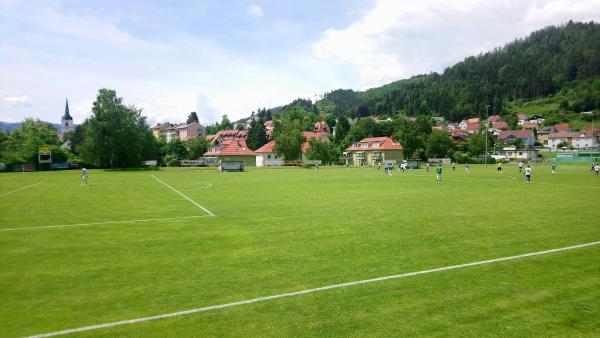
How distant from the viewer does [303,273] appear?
8.70 m

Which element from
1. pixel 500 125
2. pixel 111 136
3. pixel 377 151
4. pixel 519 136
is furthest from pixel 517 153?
pixel 111 136

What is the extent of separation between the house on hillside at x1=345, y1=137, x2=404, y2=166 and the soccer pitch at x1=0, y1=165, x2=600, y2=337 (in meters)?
88.3

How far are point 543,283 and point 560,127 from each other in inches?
7122

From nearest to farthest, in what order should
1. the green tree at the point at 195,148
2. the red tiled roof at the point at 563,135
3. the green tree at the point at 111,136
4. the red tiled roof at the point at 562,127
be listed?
the green tree at the point at 111,136 < the green tree at the point at 195,148 < the red tiled roof at the point at 563,135 < the red tiled roof at the point at 562,127

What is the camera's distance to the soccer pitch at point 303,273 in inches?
243

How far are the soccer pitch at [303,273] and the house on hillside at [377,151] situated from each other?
88.3 metres

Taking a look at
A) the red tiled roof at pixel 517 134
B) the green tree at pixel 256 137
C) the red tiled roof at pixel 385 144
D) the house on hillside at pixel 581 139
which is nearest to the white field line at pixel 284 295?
the red tiled roof at pixel 385 144

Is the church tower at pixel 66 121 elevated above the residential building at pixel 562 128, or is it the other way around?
the church tower at pixel 66 121

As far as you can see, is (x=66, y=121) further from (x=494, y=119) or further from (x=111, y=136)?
(x=494, y=119)

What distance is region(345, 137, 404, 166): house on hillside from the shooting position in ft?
343

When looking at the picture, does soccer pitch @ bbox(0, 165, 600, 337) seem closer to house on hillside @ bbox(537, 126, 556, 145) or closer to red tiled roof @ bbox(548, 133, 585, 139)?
red tiled roof @ bbox(548, 133, 585, 139)

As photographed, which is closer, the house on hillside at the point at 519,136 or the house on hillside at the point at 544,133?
the house on hillside at the point at 519,136

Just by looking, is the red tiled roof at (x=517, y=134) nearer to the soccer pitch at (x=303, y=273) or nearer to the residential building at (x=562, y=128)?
the residential building at (x=562, y=128)

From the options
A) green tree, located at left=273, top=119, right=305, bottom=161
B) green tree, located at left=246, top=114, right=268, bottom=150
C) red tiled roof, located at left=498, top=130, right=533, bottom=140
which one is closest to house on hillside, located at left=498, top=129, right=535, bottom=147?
red tiled roof, located at left=498, top=130, right=533, bottom=140
